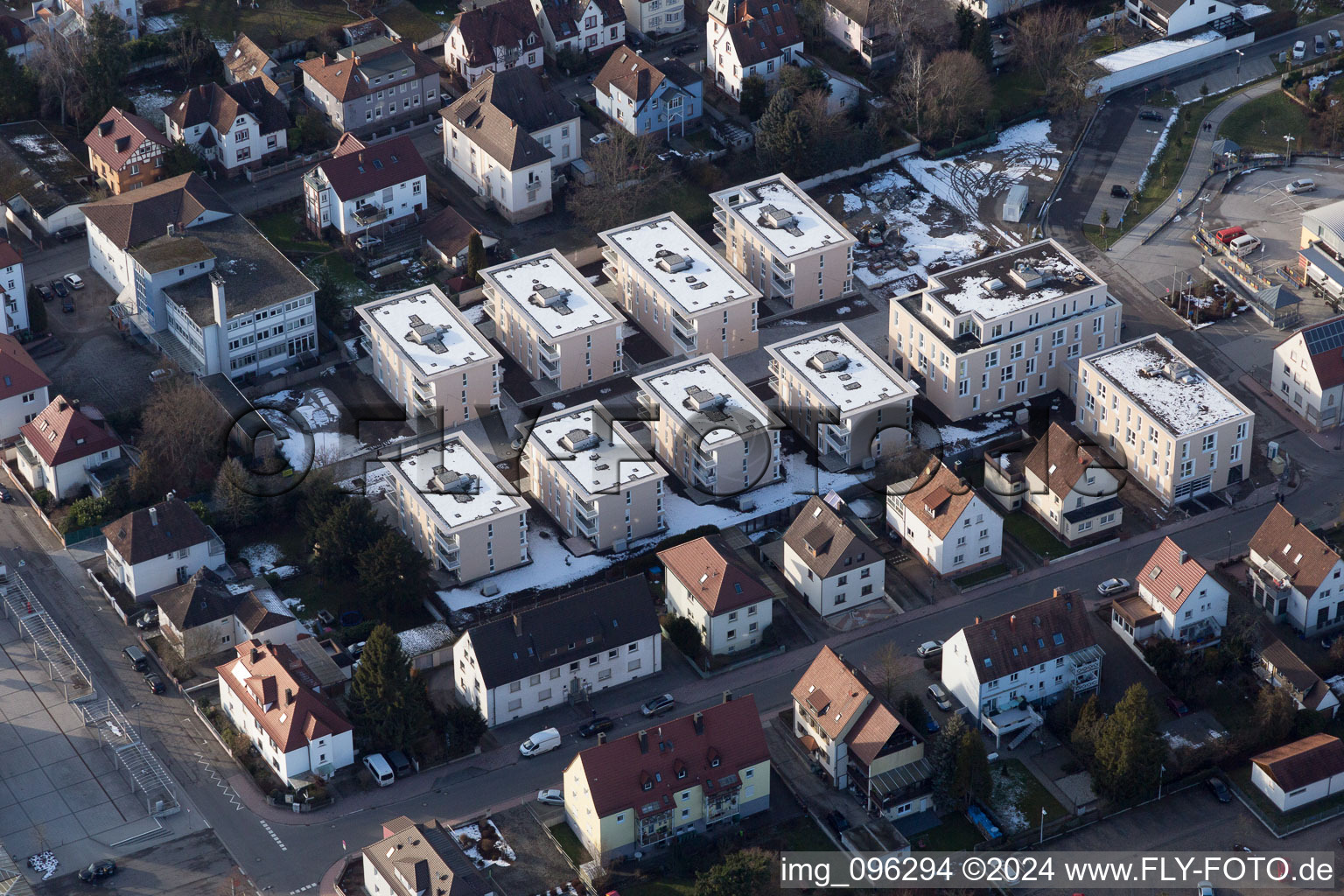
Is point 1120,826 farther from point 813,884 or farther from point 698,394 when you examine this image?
point 698,394

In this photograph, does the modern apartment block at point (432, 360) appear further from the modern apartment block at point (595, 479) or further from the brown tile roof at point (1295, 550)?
the brown tile roof at point (1295, 550)

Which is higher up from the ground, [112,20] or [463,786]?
[112,20]

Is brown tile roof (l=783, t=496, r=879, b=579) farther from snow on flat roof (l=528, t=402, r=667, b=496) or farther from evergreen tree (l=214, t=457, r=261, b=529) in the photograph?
evergreen tree (l=214, t=457, r=261, b=529)

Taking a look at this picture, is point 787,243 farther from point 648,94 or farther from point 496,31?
point 496,31

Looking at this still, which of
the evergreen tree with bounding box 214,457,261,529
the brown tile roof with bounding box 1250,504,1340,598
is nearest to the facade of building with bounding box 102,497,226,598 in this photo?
the evergreen tree with bounding box 214,457,261,529

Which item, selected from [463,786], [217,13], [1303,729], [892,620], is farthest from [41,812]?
[217,13]

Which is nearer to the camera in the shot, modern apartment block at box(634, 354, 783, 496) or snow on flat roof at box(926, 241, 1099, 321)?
modern apartment block at box(634, 354, 783, 496)
